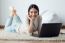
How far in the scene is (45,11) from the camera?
247 centimetres

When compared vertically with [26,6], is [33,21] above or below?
below

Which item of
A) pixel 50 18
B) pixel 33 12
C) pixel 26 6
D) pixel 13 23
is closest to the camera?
pixel 33 12

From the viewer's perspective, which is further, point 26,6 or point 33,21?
point 26,6

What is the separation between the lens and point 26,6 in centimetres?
262

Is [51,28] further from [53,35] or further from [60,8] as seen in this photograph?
[60,8]

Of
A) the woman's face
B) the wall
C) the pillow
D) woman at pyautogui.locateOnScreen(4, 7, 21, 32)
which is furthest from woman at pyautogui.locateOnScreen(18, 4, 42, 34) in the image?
the wall

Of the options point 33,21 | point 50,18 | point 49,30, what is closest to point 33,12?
point 33,21

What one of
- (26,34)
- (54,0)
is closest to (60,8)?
(54,0)

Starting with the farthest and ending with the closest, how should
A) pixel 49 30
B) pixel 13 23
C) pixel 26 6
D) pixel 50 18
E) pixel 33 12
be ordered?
pixel 26 6 < pixel 50 18 < pixel 13 23 < pixel 33 12 < pixel 49 30

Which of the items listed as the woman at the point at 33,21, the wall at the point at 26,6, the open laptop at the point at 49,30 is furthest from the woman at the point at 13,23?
the wall at the point at 26,6

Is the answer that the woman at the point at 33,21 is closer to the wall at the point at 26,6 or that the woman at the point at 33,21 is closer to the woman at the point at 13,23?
the woman at the point at 13,23

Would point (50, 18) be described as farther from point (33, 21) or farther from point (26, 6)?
point (33, 21)

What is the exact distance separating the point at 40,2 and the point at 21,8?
0.28m

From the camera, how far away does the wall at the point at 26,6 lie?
2600 mm
